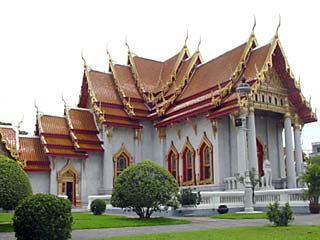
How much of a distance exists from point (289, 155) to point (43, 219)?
19865mm

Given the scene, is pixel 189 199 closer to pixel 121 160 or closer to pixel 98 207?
pixel 98 207

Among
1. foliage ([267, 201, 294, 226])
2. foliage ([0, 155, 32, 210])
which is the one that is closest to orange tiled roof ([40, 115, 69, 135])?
foliage ([0, 155, 32, 210])

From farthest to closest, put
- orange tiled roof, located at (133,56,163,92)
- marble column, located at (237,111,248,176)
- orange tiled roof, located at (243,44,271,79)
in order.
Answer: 1. orange tiled roof, located at (133,56,163,92)
2. orange tiled roof, located at (243,44,271,79)
3. marble column, located at (237,111,248,176)

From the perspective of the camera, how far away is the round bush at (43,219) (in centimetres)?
977

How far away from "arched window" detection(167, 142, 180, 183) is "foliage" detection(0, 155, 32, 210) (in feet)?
52.4

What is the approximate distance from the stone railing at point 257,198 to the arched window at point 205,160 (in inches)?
163

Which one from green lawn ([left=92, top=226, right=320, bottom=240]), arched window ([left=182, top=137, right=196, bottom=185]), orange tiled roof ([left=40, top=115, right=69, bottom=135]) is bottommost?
green lawn ([left=92, top=226, right=320, bottom=240])

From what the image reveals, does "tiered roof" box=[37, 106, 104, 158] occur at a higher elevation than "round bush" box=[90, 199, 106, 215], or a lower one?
higher

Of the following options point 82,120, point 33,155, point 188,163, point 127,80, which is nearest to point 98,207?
point 33,155

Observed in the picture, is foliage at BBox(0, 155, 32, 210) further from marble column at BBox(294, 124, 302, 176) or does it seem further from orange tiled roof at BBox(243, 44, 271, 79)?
marble column at BBox(294, 124, 302, 176)

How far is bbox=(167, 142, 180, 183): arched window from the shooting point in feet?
96.8

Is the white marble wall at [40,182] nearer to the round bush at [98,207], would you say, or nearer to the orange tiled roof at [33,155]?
the orange tiled roof at [33,155]

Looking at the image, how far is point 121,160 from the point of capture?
3070 cm

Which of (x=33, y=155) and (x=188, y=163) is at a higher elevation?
(x=33, y=155)
